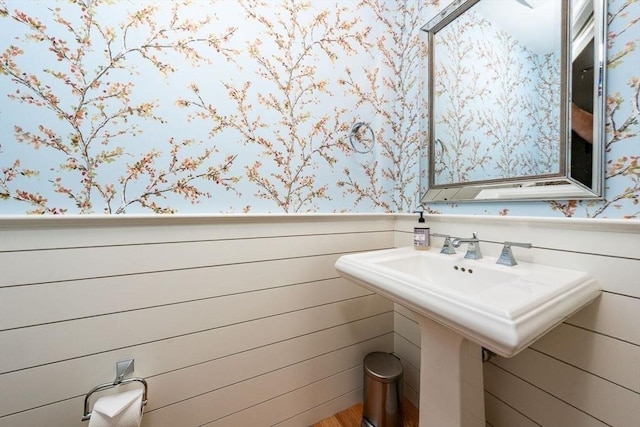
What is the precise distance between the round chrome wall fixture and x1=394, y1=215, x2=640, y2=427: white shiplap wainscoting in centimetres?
60

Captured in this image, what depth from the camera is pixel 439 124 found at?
1107 mm

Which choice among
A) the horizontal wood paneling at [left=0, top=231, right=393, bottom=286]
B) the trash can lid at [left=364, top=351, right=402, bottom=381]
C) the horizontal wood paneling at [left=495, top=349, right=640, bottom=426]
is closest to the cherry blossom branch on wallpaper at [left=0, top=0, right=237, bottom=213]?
the horizontal wood paneling at [left=0, top=231, right=393, bottom=286]

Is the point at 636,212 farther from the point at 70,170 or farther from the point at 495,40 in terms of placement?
the point at 70,170

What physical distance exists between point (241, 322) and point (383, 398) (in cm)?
69

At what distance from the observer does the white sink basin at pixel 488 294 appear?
17.5 inches

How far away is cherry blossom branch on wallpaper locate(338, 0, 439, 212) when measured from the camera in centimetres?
120

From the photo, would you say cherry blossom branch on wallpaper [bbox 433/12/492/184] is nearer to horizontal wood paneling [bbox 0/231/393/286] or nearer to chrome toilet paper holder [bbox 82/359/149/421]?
horizontal wood paneling [bbox 0/231/393/286]

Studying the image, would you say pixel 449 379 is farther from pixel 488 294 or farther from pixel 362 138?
pixel 362 138

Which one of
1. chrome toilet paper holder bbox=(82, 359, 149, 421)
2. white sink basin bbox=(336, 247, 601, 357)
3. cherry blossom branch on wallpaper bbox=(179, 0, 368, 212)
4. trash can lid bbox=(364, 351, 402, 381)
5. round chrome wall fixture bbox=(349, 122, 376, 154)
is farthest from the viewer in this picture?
round chrome wall fixture bbox=(349, 122, 376, 154)

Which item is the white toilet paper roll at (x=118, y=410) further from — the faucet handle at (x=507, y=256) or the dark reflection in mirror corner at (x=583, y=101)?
the dark reflection in mirror corner at (x=583, y=101)

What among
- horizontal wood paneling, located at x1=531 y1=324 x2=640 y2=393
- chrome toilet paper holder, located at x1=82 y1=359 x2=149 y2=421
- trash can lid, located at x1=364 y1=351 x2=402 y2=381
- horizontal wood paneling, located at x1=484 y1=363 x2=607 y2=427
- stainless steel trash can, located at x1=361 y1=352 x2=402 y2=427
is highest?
horizontal wood paneling, located at x1=531 y1=324 x2=640 y2=393

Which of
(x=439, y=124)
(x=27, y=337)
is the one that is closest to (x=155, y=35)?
(x=27, y=337)

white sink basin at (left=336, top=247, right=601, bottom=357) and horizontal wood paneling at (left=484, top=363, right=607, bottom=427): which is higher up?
white sink basin at (left=336, top=247, right=601, bottom=357)

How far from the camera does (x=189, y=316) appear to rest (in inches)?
34.0
